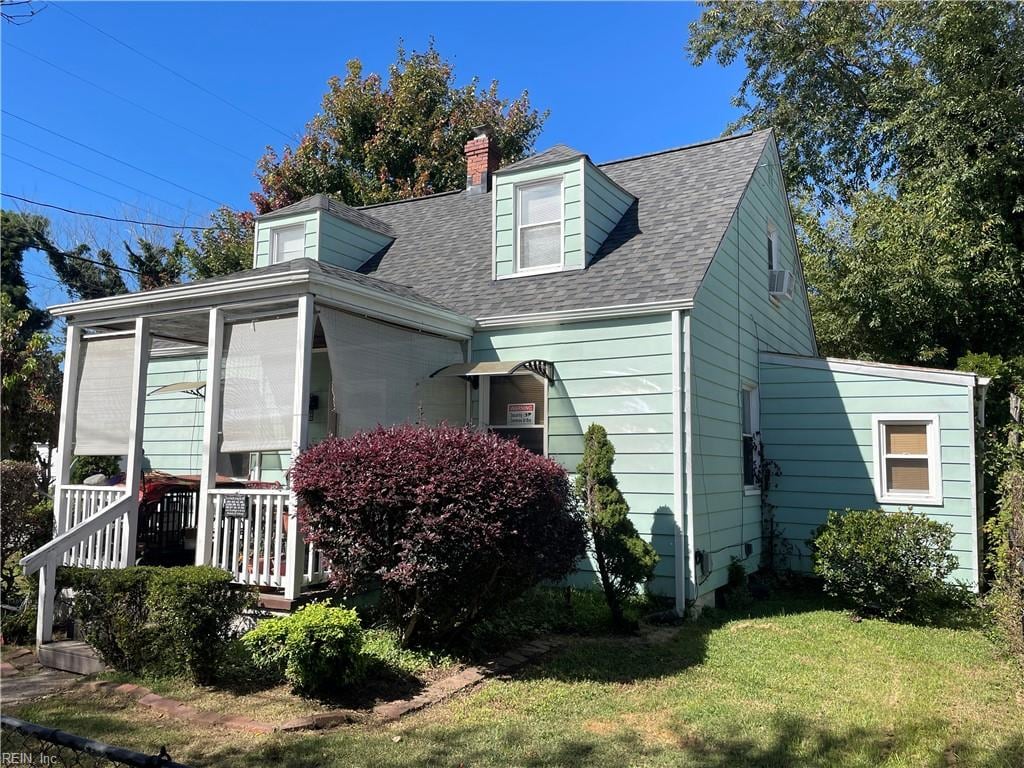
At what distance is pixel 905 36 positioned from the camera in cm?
1664

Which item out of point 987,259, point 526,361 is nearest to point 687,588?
point 526,361

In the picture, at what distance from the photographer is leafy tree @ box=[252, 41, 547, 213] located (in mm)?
22094

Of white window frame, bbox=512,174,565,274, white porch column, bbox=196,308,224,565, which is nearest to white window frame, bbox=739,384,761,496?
white window frame, bbox=512,174,565,274

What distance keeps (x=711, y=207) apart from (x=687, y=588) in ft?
16.7

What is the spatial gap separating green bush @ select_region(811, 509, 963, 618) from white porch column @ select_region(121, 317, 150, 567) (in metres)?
7.53

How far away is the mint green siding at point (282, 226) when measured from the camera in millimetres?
12102

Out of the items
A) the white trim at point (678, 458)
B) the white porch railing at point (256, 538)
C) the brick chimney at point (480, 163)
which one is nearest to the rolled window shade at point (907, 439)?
the white trim at point (678, 458)

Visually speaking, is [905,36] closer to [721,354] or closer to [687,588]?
[721,354]

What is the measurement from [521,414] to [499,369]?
99 centimetres

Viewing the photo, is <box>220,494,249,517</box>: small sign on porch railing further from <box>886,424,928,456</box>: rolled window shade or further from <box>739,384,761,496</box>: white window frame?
<box>886,424,928,456</box>: rolled window shade

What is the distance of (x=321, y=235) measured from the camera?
12.0 meters

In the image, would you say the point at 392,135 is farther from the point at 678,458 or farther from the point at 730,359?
the point at 678,458

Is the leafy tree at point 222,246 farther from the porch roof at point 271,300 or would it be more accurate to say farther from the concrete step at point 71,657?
the concrete step at point 71,657

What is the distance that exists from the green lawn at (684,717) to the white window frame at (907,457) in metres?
2.99
